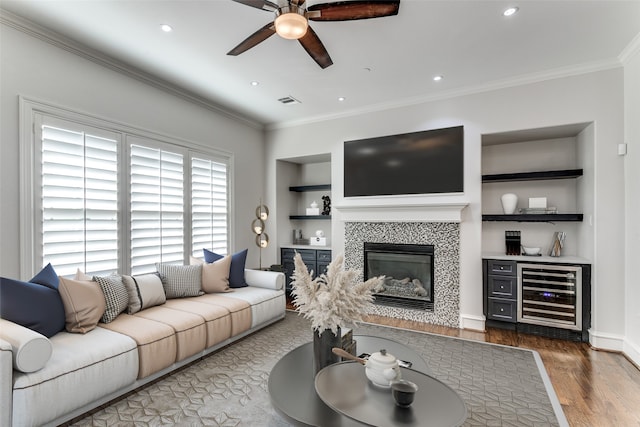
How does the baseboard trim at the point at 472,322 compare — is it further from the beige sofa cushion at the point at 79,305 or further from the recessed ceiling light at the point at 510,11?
the beige sofa cushion at the point at 79,305

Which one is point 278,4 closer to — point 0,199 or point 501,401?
point 0,199

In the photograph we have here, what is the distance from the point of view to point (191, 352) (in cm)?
272

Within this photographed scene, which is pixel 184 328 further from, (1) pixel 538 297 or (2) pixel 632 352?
(2) pixel 632 352

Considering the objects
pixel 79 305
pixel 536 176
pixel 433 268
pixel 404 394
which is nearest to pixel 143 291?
pixel 79 305

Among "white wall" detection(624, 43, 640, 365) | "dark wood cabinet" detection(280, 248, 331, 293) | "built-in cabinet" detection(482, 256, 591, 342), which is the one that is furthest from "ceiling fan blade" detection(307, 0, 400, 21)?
"dark wood cabinet" detection(280, 248, 331, 293)

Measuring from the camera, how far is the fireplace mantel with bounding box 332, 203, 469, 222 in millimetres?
3939

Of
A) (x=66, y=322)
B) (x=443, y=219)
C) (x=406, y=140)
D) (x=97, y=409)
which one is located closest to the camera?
(x=97, y=409)

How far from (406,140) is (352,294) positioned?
3.07 metres

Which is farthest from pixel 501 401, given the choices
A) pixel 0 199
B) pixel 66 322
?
pixel 0 199

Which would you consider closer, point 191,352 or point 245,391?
point 245,391

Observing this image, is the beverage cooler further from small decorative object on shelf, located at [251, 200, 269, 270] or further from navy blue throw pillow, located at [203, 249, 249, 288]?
small decorative object on shelf, located at [251, 200, 269, 270]

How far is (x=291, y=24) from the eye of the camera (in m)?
1.91

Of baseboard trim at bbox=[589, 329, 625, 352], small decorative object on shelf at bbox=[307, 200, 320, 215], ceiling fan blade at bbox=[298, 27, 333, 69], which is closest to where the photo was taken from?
ceiling fan blade at bbox=[298, 27, 333, 69]

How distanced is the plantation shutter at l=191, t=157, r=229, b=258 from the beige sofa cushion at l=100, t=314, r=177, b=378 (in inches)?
67.5
